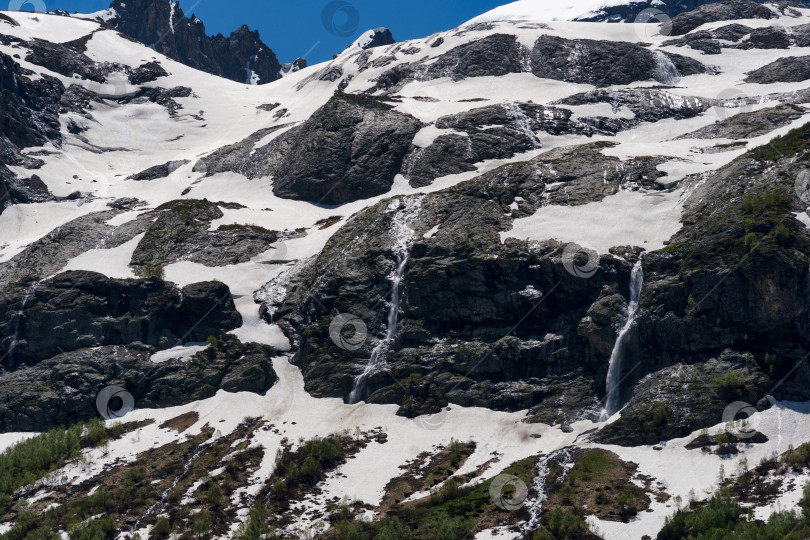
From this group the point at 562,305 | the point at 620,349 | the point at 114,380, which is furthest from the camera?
the point at 114,380

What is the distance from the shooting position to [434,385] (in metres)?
51.3

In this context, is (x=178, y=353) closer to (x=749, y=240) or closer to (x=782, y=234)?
(x=749, y=240)

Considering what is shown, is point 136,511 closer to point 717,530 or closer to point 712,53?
point 717,530

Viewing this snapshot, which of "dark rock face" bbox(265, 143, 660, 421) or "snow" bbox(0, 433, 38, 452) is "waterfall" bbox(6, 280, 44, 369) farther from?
"dark rock face" bbox(265, 143, 660, 421)

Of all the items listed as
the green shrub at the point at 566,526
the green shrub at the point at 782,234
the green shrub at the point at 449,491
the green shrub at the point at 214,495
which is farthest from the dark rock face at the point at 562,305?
the green shrub at the point at 214,495

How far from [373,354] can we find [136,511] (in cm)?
2116

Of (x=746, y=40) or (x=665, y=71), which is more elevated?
(x=746, y=40)

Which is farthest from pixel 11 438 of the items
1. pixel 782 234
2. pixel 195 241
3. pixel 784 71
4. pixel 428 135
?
pixel 784 71

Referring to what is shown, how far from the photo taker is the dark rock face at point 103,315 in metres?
60.2

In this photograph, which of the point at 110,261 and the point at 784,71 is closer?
the point at 110,261

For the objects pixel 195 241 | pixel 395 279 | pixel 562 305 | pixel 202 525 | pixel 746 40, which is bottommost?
pixel 202 525

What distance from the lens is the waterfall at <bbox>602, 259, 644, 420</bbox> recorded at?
45.5 metres

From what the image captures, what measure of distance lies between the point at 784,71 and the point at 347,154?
58881mm

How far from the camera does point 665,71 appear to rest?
336 ft
